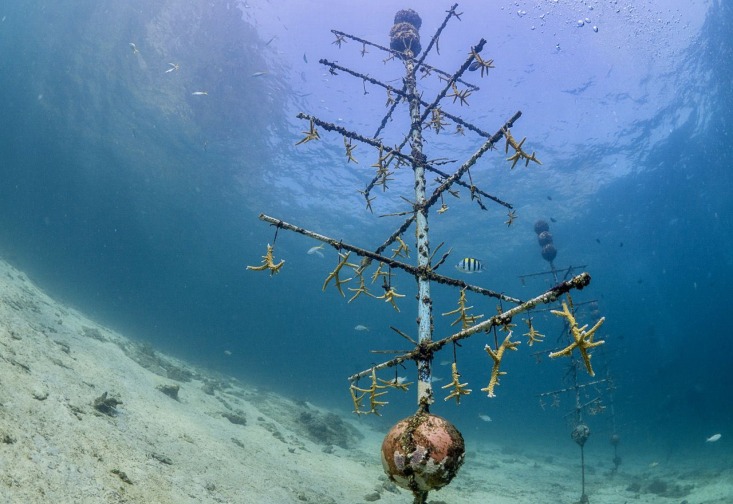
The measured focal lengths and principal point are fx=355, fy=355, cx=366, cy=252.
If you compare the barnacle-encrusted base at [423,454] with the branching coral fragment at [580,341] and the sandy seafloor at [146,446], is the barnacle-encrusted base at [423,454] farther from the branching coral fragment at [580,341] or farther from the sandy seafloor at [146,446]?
the sandy seafloor at [146,446]

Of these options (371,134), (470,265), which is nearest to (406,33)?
(470,265)

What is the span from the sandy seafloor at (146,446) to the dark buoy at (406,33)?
28.2 feet

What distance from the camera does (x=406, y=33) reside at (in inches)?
304

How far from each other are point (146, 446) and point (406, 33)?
921cm

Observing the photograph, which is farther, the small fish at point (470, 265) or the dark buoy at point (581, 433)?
the dark buoy at point (581, 433)

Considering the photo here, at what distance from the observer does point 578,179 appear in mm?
30766

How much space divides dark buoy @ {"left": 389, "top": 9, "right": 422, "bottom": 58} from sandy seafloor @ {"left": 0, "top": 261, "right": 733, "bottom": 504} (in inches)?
338

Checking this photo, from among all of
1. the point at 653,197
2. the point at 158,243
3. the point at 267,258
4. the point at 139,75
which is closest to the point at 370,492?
the point at 267,258

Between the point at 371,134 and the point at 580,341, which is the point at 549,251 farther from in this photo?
the point at 371,134

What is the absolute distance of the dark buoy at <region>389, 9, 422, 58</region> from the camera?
771cm

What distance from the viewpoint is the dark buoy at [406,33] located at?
303 inches

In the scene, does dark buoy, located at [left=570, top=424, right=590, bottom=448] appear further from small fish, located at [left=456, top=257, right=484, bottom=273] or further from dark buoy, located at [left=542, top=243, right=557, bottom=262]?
small fish, located at [left=456, top=257, right=484, bottom=273]

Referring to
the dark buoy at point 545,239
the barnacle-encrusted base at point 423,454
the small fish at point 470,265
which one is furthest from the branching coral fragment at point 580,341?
the dark buoy at point 545,239

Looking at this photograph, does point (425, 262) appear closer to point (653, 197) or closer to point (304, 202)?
point (304, 202)
